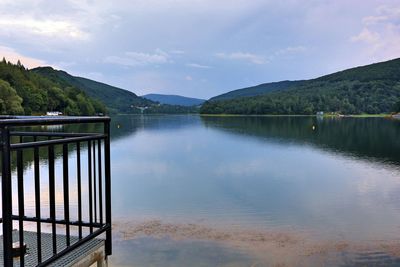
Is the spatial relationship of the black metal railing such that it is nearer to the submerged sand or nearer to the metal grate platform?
the metal grate platform

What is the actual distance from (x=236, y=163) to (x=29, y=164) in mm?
13095

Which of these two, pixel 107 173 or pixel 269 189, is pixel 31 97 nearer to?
pixel 269 189

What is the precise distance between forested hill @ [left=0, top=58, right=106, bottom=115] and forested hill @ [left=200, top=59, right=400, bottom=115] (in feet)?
232

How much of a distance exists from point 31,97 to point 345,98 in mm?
112547

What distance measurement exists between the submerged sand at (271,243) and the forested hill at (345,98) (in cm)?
13659

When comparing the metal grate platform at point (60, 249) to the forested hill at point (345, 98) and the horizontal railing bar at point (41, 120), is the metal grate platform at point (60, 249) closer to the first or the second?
the horizontal railing bar at point (41, 120)

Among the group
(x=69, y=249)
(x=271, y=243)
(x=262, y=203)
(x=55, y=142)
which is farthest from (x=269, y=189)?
(x=55, y=142)

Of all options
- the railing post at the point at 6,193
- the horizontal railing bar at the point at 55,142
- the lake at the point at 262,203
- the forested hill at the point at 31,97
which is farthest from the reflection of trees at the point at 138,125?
the railing post at the point at 6,193

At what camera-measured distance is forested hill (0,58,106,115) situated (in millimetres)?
66656

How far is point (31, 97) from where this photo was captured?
7888cm

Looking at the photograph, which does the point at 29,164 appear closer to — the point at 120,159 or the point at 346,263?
the point at 120,159

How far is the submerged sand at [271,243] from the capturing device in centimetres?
952

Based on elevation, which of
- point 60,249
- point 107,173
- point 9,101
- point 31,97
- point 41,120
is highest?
point 31,97

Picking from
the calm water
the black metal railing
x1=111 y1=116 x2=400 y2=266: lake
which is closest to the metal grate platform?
the black metal railing
